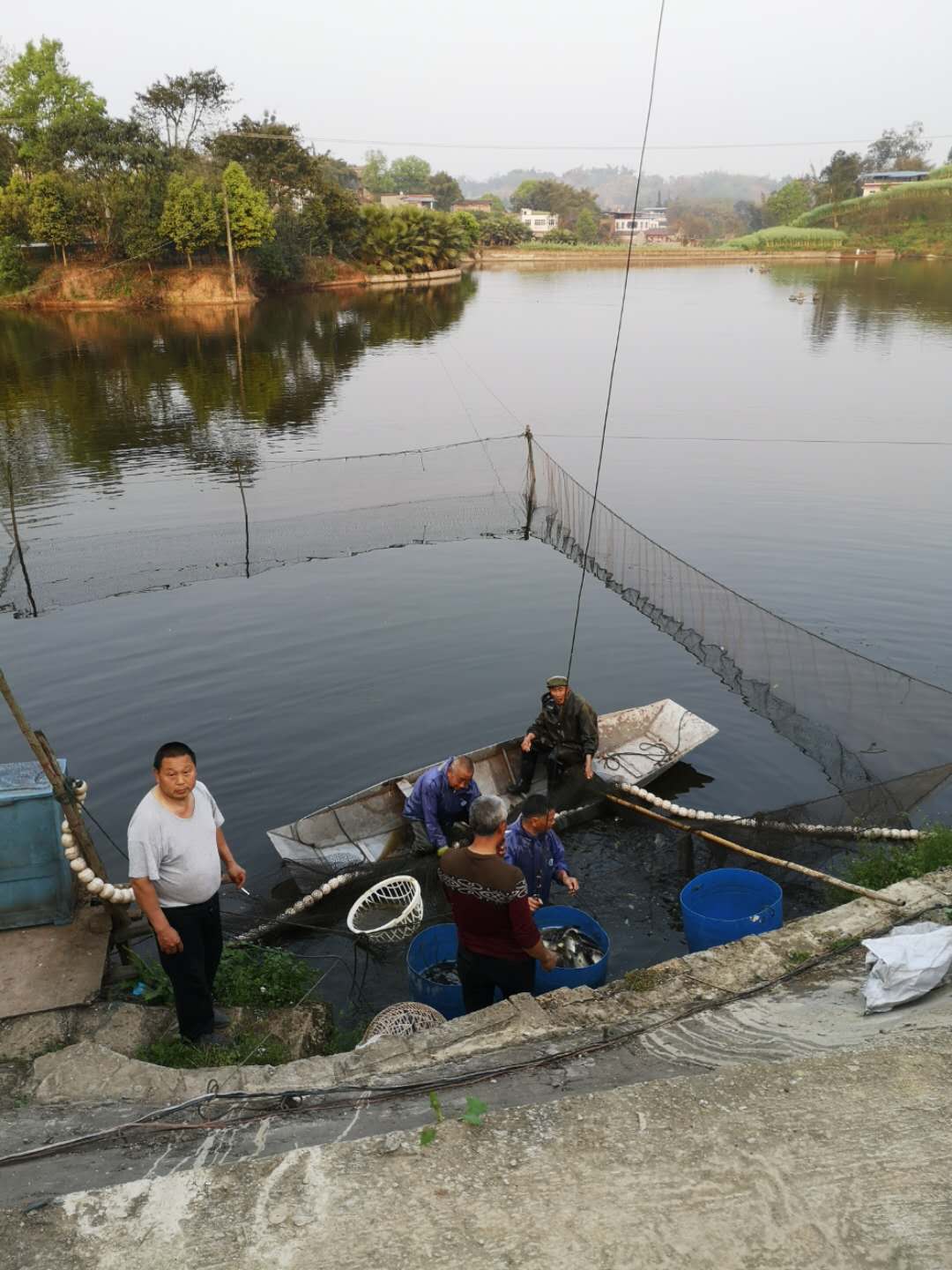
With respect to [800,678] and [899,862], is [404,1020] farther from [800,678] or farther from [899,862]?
[800,678]

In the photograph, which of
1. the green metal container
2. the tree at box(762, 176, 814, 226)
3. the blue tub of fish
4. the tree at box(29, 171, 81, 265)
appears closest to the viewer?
the green metal container

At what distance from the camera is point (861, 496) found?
18688 millimetres

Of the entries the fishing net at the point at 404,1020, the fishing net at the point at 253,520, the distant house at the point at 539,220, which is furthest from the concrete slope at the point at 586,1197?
the distant house at the point at 539,220

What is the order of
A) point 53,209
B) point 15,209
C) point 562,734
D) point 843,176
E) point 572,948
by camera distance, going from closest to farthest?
point 572,948, point 562,734, point 53,209, point 15,209, point 843,176

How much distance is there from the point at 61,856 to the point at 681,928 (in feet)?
15.0

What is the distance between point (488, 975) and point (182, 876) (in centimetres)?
174

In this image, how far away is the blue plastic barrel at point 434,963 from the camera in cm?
595

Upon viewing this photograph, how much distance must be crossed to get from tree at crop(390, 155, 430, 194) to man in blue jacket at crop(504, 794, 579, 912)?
601 ft

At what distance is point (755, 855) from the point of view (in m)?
6.97

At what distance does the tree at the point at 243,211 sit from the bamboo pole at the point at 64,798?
2083 inches

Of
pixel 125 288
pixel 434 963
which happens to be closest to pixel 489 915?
pixel 434 963

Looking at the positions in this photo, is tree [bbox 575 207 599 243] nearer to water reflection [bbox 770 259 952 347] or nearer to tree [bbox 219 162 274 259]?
water reflection [bbox 770 259 952 347]

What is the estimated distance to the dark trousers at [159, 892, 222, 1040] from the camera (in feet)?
16.4

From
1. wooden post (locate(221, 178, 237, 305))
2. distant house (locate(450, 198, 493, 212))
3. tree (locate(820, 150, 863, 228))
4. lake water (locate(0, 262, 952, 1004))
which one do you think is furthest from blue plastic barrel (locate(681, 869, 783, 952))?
distant house (locate(450, 198, 493, 212))
